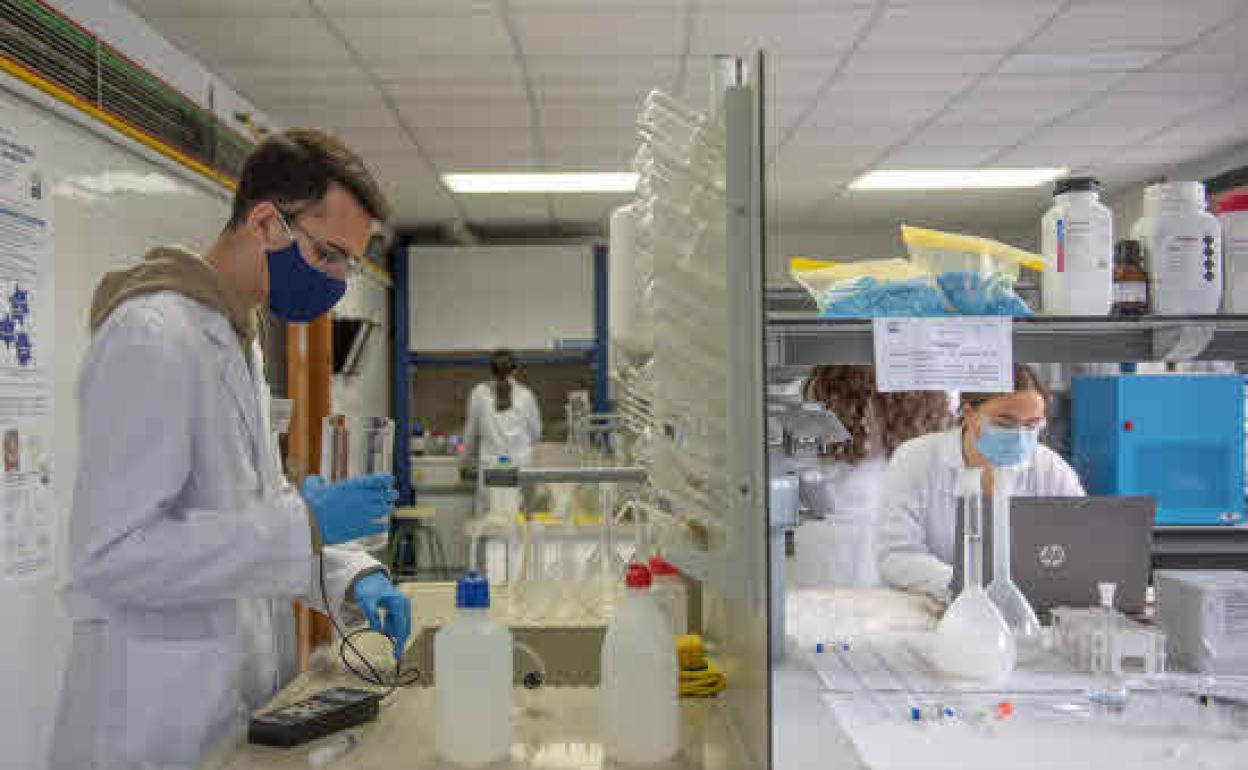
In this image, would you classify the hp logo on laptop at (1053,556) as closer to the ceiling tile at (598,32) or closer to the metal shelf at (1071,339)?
the metal shelf at (1071,339)

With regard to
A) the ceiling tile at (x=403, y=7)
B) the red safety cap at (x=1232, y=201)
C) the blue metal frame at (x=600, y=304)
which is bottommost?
the red safety cap at (x=1232, y=201)

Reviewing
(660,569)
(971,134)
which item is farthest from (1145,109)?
(660,569)

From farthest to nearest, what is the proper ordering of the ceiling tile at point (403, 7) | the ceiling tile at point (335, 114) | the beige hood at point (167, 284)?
the ceiling tile at point (335, 114), the ceiling tile at point (403, 7), the beige hood at point (167, 284)

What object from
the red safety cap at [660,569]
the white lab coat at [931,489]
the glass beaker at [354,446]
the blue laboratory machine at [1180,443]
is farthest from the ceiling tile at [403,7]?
the blue laboratory machine at [1180,443]

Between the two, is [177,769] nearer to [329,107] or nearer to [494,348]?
[329,107]

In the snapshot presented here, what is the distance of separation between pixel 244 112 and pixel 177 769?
11.9 ft

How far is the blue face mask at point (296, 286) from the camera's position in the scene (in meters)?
1.67

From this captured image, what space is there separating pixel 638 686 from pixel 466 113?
3.77 meters

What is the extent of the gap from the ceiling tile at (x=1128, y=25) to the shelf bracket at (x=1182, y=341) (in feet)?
7.10

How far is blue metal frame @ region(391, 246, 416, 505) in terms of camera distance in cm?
735

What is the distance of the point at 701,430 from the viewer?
1174mm

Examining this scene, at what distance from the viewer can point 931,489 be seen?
257 cm

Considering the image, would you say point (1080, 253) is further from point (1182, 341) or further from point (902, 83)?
point (902, 83)

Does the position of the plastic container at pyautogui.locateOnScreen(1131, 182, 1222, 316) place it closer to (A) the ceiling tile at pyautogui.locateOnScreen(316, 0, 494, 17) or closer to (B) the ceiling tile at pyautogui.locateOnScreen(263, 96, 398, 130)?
(A) the ceiling tile at pyautogui.locateOnScreen(316, 0, 494, 17)
